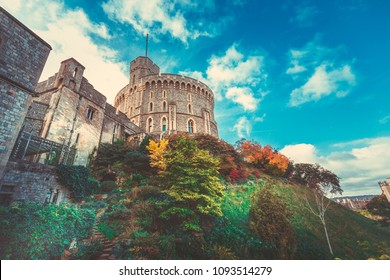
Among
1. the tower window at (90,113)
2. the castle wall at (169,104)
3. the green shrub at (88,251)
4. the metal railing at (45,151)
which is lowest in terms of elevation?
the green shrub at (88,251)

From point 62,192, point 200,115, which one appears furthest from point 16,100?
point 200,115

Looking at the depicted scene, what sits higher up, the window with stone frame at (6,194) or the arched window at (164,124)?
the arched window at (164,124)

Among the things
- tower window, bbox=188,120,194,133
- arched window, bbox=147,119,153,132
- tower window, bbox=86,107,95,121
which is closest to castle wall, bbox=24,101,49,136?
tower window, bbox=86,107,95,121

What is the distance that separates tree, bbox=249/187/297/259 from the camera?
6.36 meters

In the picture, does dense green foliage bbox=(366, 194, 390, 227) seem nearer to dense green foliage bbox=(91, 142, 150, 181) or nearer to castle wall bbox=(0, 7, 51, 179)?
dense green foliage bbox=(91, 142, 150, 181)

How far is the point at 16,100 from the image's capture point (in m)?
6.58

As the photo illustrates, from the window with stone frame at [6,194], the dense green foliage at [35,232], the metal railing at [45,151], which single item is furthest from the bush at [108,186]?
the dense green foliage at [35,232]

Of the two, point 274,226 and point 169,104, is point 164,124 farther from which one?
point 274,226

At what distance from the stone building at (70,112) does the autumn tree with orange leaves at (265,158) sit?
13935 millimetres

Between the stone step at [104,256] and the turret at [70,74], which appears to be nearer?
the stone step at [104,256]

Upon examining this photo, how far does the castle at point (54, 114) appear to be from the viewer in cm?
655

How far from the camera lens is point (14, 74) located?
6.61 metres

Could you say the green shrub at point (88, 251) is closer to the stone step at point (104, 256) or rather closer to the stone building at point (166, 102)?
the stone step at point (104, 256)

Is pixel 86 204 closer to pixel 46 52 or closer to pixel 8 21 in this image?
pixel 46 52
